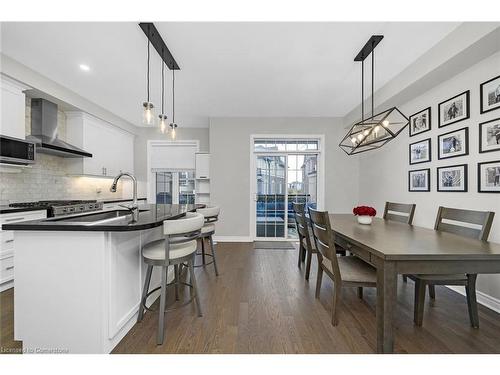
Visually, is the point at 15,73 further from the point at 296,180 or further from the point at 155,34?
the point at 296,180

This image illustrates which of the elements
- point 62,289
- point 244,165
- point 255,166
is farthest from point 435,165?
point 62,289

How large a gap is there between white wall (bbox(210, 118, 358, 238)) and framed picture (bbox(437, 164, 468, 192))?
210cm

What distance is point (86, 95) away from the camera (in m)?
3.77

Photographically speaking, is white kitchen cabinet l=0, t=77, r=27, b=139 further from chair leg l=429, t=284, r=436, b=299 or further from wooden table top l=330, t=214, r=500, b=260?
chair leg l=429, t=284, r=436, b=299

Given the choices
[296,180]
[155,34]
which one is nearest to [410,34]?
[155,34]

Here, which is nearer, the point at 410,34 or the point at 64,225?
the point at 64,225

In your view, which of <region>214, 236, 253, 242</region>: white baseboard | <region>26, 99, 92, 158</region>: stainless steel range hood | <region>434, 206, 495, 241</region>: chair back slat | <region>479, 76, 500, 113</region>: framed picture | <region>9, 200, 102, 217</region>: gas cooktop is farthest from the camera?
<region>214, 236, 253, 242</region>: white baseboard

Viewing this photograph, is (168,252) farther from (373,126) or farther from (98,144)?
(98,144)

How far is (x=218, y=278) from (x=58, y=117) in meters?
3.78

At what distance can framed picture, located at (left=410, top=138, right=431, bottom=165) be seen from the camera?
2.96 metres

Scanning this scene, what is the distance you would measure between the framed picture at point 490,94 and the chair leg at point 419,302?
1.84 m

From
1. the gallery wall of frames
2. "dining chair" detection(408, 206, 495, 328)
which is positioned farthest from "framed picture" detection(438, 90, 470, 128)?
"dining chair" detection(408, 206, 495, 328)

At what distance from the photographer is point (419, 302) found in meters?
1.83
